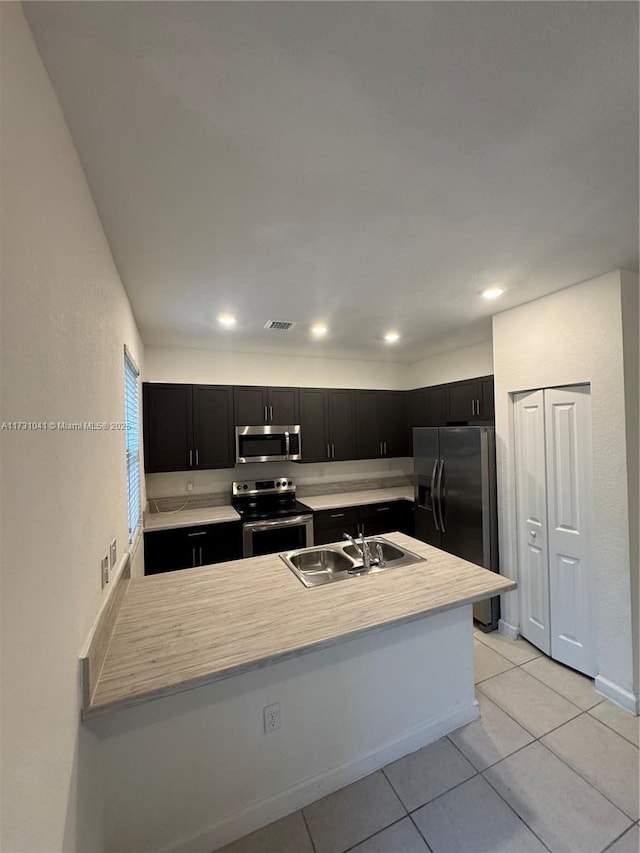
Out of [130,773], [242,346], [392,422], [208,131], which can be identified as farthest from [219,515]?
[208,131]

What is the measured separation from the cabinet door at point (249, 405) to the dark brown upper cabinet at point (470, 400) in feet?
6.83

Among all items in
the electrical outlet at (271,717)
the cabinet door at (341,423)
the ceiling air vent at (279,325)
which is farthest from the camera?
the cabinet door at (341,423)

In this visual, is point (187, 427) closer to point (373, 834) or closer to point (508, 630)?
point (373, 834)

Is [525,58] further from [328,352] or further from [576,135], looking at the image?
[328,352]

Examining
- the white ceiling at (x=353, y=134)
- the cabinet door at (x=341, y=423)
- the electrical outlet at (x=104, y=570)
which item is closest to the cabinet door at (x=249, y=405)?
the cabinet door at (x=341, y=423)

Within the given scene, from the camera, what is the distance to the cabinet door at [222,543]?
3.25 meters

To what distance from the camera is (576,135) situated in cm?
109

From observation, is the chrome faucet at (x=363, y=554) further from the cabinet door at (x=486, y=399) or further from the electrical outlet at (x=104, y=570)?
the cabinet door at (x=486, y=399)

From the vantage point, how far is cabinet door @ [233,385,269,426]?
3.71 metres

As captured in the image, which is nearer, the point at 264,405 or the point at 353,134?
the point at 353,134

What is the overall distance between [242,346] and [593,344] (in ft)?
10.3

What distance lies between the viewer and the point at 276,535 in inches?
137

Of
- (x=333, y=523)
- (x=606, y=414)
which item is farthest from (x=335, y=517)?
(x=606, y=414)

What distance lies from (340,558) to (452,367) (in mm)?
2932
